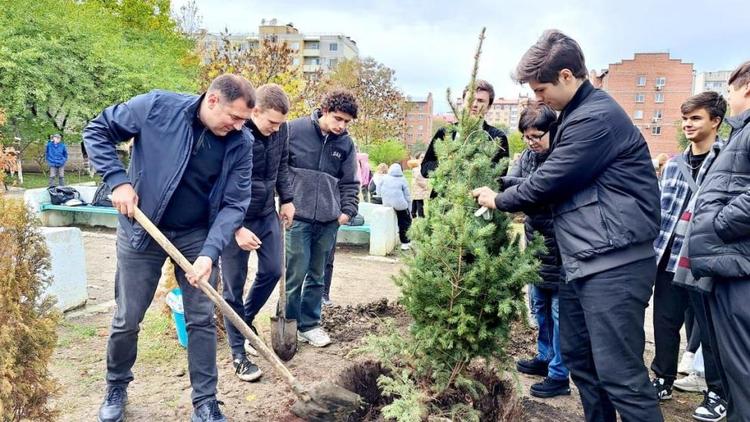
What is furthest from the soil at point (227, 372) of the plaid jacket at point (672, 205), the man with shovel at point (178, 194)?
the plaid jacket at point (672, 205)

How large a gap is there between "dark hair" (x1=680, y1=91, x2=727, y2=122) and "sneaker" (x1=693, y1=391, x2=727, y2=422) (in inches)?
76.0

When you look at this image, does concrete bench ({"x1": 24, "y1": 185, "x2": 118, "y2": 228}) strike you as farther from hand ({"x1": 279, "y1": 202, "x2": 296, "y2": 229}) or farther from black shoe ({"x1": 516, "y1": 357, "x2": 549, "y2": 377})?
black shoe ({"x1": 516, "y1": 357, "x2": 549, "y2": 377})

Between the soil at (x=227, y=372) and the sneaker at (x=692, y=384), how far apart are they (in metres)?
0.08

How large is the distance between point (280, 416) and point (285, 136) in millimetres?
2081

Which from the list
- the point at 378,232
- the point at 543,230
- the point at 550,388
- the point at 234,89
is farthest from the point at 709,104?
the point at 378,232

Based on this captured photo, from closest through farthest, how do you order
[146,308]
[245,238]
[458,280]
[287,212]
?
[458,280] → [146,308] → [245,238] → [287,212]

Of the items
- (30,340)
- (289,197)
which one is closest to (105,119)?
(30,340)

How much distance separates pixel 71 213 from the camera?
10.3m

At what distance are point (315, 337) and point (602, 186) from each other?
289 cm

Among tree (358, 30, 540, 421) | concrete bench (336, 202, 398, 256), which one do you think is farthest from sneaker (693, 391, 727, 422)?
concrete bench (336, 202, 398, 256)

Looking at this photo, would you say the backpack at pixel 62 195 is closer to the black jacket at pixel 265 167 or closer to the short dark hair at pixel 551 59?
the black jacket at pixel 265 167

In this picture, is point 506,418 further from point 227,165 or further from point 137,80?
point 137,80

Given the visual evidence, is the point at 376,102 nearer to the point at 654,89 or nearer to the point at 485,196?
the point at 485,196

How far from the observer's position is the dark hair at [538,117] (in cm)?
331
